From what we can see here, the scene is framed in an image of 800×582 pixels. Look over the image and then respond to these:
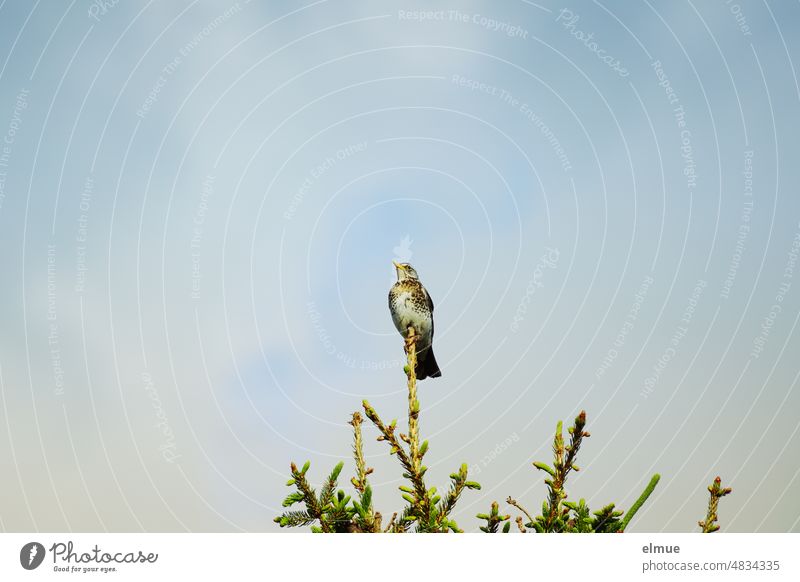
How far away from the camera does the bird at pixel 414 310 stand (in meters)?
11.2

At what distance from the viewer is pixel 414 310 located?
11.3 metres

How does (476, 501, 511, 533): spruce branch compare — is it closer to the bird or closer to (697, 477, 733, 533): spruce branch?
(697, 477, 733, 533): spruce branch

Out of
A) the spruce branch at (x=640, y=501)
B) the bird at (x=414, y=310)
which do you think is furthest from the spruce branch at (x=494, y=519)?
the bird at (x=414, y=310)

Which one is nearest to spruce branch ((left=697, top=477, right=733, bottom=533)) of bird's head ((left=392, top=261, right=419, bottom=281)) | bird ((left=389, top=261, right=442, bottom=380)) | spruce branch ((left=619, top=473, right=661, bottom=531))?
spruce branch ((left=619, top=473, right=661, bottom=531))

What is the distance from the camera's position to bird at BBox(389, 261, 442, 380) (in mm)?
11172
